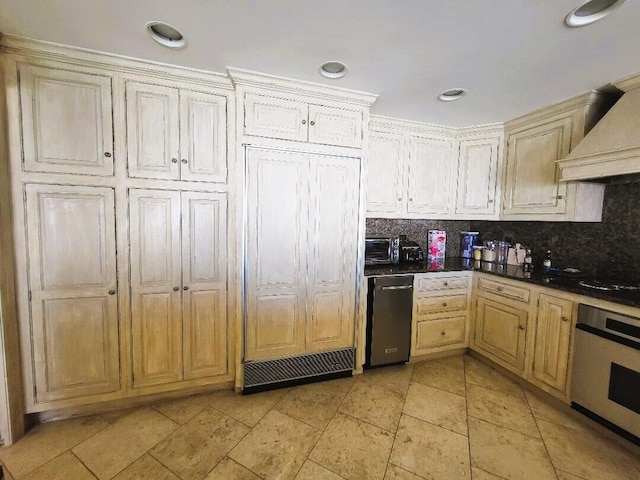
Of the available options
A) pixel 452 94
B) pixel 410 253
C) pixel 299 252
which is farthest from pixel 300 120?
pixel 410 253

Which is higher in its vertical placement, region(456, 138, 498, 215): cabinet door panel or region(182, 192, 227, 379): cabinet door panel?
region(456, 138, 498, 215): cabinet door panel

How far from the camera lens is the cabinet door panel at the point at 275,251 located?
216cm

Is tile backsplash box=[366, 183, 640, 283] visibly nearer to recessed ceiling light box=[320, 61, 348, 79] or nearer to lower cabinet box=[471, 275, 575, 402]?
lower cabinet box=[471, 275, 575, 402]

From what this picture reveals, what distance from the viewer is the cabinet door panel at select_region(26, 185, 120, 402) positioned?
5.92ft

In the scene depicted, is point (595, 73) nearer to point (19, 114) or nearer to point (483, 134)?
point (483, 134)

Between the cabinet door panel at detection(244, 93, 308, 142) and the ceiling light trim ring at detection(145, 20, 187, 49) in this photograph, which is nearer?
the ceiling light trim ring at detection(145, 20, 187, 49)

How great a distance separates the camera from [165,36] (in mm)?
1685

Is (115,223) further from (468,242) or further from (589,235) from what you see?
(589,235)

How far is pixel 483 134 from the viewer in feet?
9.90

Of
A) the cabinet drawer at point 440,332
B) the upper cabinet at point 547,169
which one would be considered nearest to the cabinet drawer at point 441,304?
the cabinet drawer at point 440,332

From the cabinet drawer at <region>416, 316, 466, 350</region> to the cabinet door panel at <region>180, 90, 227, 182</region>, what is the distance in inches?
88.4

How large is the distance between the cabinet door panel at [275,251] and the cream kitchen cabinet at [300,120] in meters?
0.17

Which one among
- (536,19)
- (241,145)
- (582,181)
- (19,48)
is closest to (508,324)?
(582,181)

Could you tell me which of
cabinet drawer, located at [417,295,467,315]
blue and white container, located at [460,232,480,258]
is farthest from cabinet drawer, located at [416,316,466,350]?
blue and white container, located at [460,232,480,258]
